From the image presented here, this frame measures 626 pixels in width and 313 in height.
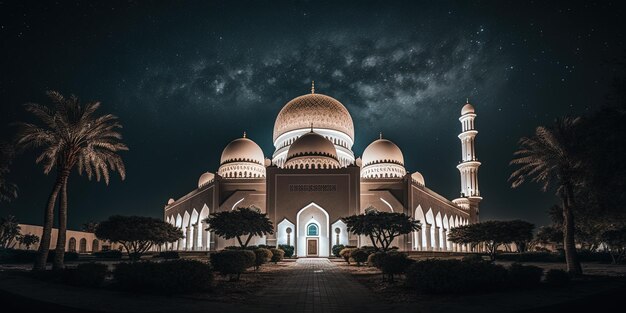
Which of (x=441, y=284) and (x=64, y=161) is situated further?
(x=64, y=161)

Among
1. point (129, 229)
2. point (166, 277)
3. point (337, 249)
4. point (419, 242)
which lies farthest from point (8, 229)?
point (166, 277)

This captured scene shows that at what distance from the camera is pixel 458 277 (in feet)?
35.0

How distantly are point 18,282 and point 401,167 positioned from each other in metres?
39.5

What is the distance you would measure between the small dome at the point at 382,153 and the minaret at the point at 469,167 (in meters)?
7.80

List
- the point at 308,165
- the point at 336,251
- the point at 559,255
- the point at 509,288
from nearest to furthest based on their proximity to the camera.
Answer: the point at 509,288 → the point at 559,255 → the point at 336,251 → the point at 308,165

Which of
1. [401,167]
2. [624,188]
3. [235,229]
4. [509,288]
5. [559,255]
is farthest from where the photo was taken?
[401,167]

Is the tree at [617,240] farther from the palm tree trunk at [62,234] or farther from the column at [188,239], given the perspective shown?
the column at [188,239]

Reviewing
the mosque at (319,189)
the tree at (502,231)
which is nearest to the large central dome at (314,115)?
the mosque at (319,189)

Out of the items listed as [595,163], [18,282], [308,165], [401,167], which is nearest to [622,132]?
[595,163]

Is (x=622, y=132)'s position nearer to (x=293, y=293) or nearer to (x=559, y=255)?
(x=293, y=293)

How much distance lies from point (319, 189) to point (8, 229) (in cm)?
2916

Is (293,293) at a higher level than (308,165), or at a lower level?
lower

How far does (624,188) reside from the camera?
15.5 metres

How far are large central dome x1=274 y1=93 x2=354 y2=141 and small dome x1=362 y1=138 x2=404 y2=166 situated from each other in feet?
10.2
